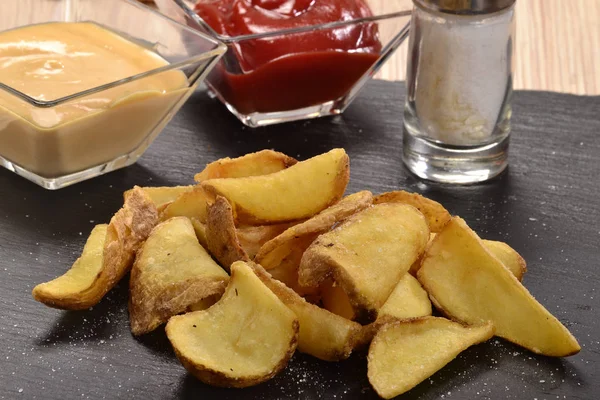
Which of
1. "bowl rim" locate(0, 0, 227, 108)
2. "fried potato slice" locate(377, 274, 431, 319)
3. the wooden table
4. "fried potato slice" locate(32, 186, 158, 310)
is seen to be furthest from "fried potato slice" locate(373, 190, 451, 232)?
the wooden table

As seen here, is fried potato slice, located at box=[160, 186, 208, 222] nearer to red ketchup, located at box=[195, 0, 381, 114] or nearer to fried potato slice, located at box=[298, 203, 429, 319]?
fried potato slice, located at box=[298, 203, 429, 319]

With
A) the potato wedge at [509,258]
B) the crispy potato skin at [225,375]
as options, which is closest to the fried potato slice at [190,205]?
the crispy potato skin at [225,375]

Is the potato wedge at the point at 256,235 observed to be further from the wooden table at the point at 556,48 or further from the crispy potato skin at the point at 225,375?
the wooden table at the point at 556,48

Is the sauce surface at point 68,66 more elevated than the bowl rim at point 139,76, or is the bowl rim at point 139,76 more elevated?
the bowl rim at point 139,76

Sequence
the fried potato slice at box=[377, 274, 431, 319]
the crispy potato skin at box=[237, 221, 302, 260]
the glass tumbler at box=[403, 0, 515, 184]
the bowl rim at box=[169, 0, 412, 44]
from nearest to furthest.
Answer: the fried potato slice at box=[377, 274, 431, 319], the crispy potato skin at box=[237, 221, 302, 260], the glass tumbler at box=[403, 0, 515, 184], the bowl rim at box=[169, 0, 412, 44]

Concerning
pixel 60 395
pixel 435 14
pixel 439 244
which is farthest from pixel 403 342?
pixel 435 14

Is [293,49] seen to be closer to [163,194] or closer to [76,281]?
[163,194]

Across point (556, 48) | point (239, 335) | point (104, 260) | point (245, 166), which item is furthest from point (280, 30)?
point (556, 48)
